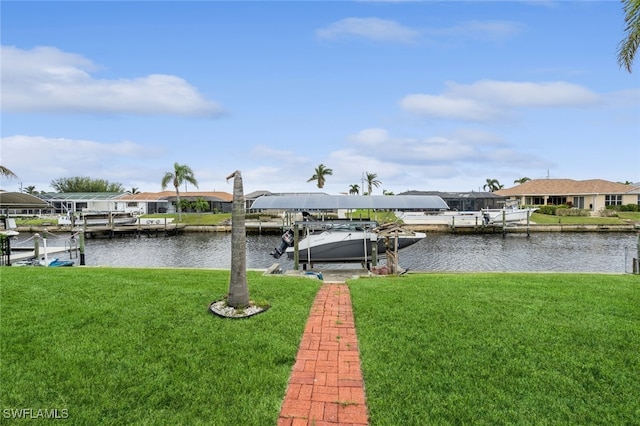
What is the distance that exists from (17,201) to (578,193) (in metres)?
66.9

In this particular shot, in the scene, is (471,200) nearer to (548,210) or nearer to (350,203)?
(548,210)

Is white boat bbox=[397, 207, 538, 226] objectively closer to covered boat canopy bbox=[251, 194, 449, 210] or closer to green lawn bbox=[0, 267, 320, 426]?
covered boat canopy bbox=[251, 194, 449, 210]

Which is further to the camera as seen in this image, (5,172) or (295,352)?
(5,172)

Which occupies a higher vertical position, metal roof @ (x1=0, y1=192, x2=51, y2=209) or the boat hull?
metal roof @ (x1=0, y1=192, x2=51, y2=209)

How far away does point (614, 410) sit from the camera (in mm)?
4051

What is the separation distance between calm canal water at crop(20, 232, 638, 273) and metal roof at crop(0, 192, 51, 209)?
5145mm

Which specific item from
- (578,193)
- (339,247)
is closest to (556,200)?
(578,193)

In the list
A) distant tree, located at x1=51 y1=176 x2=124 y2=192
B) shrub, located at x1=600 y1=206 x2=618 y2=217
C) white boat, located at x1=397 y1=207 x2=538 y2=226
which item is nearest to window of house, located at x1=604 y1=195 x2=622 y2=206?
shrub, located at x1=600 y1=206 x2=618 y2=217

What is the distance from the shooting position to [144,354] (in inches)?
209

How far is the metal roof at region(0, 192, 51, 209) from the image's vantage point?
18.1 meters

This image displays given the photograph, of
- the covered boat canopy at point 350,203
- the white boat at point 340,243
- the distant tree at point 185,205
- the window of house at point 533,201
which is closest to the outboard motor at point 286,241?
the white boat at point 340,243

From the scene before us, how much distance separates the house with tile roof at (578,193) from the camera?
5506cm

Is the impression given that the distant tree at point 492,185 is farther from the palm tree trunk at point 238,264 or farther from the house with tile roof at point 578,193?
the palm tree trunk at point 238,264

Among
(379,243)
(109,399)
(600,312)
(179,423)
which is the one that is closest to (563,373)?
(600,312)
